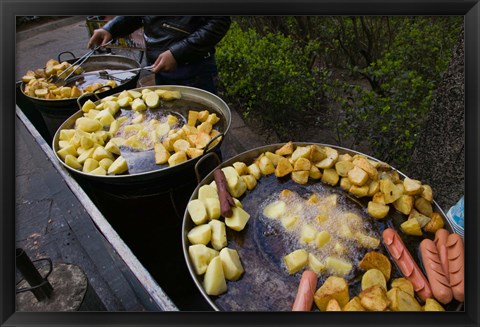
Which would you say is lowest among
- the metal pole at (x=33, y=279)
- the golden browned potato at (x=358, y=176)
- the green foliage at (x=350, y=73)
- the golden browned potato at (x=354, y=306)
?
the metal pole at (x=33, y=279)

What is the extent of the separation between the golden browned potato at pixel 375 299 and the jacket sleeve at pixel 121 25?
10.1ft

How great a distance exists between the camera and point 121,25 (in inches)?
127

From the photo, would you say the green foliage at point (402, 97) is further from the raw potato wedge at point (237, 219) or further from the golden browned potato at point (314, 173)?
the raw potato wedge at point (237, 219)

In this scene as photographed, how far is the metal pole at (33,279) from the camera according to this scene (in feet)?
6.87

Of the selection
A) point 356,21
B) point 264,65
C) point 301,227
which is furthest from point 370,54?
point 301,227

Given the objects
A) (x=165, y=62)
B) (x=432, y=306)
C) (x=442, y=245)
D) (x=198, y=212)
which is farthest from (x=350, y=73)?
(x=432, y=306)

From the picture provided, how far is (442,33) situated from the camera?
3051 millimetres

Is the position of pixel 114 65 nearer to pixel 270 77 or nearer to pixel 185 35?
pixel 185 35

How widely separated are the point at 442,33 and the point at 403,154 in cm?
129

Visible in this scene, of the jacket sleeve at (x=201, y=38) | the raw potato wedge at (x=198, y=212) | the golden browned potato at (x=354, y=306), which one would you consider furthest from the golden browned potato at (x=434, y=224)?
the jacket sleeve at (x=201, y=38)

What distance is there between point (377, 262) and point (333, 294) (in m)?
0.23

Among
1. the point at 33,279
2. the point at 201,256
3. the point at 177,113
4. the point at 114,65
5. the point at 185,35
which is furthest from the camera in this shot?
the point at 114,65
